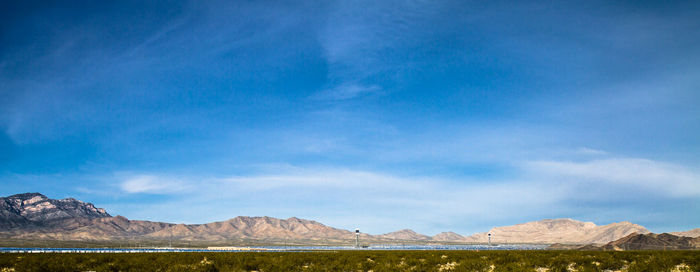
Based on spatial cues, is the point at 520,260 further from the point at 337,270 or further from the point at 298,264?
the point at 298,264

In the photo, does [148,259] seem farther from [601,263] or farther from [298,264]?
[601,263]

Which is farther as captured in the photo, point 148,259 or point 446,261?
point 148,259

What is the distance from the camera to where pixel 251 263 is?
85.0ft

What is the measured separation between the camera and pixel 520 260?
83.7ft

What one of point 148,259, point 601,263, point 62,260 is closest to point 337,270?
point 148,259

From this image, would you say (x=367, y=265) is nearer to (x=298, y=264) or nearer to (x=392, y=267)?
(x=392, y=267)

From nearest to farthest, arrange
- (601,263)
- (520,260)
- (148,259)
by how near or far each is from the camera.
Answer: (601,263) → (520,260) → (148,259)

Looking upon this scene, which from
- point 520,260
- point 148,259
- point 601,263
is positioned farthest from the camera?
point 148,259

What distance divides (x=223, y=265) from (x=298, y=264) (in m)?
4.30

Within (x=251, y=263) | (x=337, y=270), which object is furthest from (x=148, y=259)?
(x=337, y=270)

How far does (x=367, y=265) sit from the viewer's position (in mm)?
25344

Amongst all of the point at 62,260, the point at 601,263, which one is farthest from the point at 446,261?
the point at 62,260

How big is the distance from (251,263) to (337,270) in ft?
17.4

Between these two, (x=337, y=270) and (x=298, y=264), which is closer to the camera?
(x=337, y=270)
